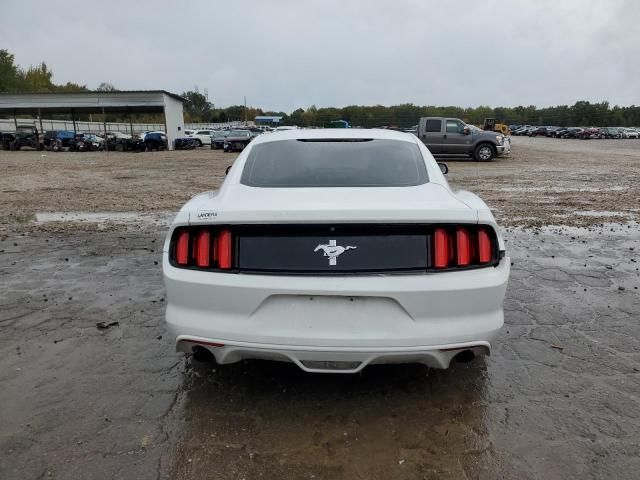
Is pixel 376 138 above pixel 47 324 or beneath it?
above

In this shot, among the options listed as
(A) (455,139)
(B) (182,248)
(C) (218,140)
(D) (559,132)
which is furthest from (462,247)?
(D) (559,132)

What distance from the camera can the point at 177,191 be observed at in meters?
12.8

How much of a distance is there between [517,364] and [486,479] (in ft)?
4.15

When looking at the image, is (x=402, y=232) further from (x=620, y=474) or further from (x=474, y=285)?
(x=620, y=474)

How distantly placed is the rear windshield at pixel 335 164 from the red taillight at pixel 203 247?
0.64 m

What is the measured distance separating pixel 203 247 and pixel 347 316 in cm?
86

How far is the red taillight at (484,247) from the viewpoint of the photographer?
103 inches

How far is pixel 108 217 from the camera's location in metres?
8.95

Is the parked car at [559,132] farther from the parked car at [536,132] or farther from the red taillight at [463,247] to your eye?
the red taillight at [463,247]

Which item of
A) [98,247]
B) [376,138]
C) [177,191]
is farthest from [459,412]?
[177,191]

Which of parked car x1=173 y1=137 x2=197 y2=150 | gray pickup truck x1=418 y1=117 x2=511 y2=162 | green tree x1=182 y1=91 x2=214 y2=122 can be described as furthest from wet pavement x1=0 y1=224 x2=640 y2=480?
green tree x1=182 y1=91 x2=214 y2=122

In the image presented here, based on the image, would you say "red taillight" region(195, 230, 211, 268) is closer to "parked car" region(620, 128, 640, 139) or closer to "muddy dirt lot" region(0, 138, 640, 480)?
"muddy dirt lot" region(0, 138, 640, 480)

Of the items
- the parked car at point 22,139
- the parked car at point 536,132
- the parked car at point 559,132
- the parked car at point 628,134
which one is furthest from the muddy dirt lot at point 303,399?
the parked car at point 536,132

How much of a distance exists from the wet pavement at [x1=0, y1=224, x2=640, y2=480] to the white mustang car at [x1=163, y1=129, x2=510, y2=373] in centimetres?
41
